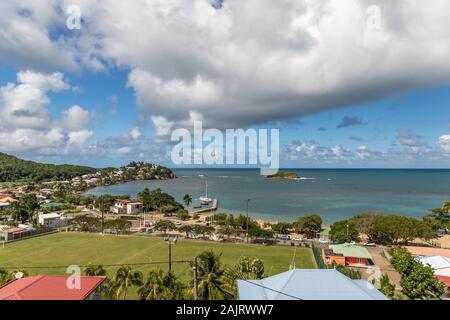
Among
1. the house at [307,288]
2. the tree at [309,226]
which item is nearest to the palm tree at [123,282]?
the house at [307,288]

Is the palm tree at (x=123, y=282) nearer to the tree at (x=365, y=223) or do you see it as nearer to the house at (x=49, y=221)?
the tree at (x=365, y=223)

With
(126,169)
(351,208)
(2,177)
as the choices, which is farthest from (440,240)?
(126,169)

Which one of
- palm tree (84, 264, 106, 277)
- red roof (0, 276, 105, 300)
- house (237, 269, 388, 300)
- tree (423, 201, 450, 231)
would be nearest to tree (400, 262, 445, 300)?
house (237, 269, 388, 300)

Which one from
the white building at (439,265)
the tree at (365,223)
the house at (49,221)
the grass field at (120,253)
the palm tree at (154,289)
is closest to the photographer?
the palm tree at (154,289)

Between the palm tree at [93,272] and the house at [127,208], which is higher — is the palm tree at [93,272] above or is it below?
above

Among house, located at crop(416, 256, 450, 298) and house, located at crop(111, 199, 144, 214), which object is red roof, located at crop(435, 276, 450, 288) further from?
house, located at crop(111, 199, 144, 214)

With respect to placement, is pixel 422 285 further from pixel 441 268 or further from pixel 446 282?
pixel 441 268
